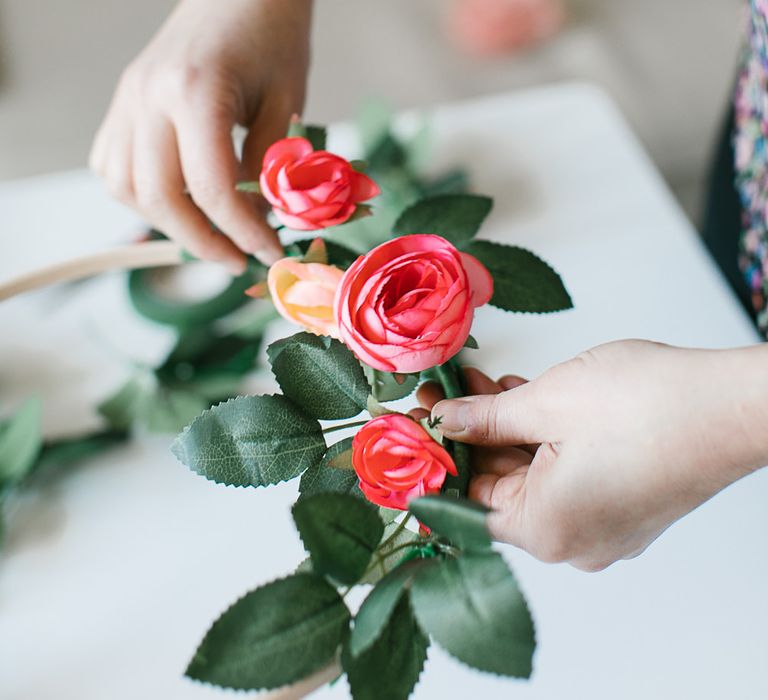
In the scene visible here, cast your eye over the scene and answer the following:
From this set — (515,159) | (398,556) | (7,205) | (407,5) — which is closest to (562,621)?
(398,556)

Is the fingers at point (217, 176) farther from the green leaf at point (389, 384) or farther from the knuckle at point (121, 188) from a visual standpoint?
the green leaf at point (389, 384)

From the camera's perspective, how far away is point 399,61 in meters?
1.87

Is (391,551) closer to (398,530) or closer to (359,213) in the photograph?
(398,530)

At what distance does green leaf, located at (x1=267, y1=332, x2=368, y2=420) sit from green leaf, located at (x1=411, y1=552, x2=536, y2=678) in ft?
0.33

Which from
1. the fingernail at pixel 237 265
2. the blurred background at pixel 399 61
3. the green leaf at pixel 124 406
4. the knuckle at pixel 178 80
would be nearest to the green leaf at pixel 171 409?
the green leaf at pixel 124 406

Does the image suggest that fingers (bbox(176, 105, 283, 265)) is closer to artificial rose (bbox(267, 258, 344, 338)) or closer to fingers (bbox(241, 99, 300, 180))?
fingers (bbox(241, 99, 300, 180))

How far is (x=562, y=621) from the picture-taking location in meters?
0.60

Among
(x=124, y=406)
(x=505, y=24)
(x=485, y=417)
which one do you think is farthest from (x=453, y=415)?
(x=505, y=24)

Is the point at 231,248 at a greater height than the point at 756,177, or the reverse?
the point at 231,248

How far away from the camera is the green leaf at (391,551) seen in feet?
1.28

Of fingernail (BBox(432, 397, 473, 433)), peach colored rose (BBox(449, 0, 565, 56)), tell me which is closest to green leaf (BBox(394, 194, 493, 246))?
fingernail (BBox(432, 397, 473, 433))

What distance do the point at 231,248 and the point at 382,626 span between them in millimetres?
366

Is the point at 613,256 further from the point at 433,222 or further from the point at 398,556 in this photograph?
the point at 398,556

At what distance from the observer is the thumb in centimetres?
40
